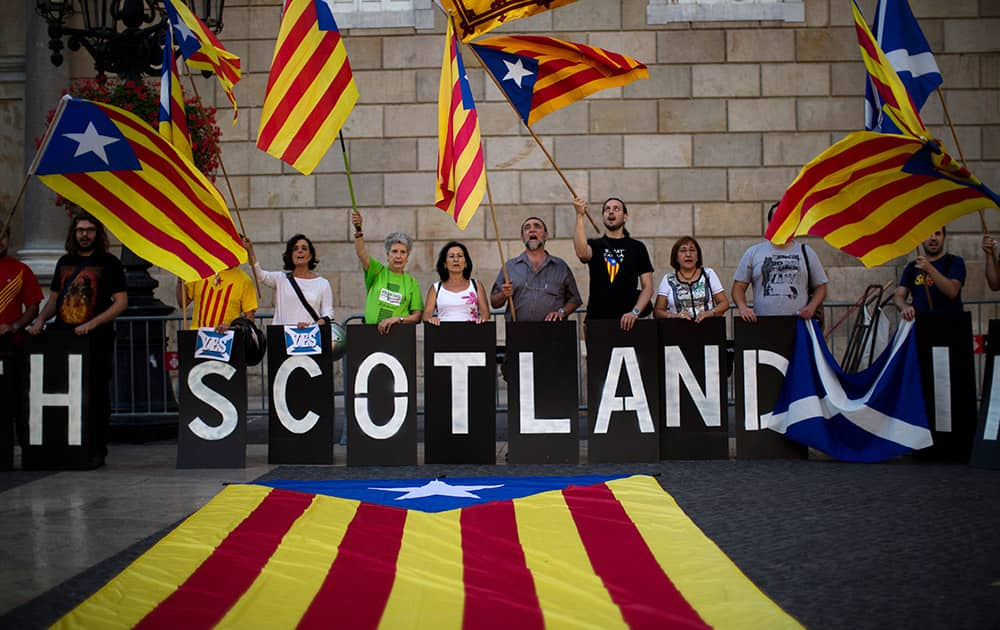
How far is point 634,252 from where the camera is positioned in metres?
9.16

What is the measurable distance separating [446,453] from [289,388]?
135 cm

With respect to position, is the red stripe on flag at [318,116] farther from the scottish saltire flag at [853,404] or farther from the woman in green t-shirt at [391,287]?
the scottish saltire flag at [853,404]

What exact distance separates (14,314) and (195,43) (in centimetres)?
273

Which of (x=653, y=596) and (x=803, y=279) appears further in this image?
(x=803, y=279)

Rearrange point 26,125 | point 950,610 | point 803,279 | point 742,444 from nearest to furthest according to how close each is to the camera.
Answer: point 950,610
point 742,444
point 803,279
point 26,125

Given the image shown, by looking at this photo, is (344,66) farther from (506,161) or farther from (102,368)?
(506,161)

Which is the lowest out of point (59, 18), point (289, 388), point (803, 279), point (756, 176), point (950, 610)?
point (950, 610)

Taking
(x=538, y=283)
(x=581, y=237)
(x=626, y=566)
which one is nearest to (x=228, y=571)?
(x=626, y=566)

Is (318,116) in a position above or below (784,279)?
above

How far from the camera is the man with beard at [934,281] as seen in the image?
8625mm

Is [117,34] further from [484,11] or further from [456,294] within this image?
[456,294]

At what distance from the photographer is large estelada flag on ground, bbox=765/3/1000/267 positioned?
7.67m

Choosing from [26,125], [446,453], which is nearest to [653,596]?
[446,453]

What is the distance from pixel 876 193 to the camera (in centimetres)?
799
